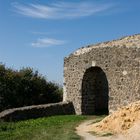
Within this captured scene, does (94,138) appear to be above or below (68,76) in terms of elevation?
below

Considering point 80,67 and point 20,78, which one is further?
point 20,78

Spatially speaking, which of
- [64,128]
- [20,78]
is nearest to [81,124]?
[64,128]

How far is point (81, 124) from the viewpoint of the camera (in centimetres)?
1477

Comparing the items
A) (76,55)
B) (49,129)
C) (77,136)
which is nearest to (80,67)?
(76,55)

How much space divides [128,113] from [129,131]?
4.28ft

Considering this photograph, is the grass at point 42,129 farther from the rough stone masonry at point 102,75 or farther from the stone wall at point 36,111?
the rough stone masonry at point 102,75

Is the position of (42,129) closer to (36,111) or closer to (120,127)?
(120,127)

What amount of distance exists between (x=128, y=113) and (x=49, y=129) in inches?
98.8

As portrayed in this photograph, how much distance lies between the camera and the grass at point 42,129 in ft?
40.0

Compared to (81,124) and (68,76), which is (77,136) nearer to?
(81,124)

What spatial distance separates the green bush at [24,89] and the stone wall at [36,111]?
3789 millimetres

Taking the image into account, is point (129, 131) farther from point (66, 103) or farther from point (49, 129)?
point (66, 103)

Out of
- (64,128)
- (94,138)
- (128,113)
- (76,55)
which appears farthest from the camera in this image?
(76,55)

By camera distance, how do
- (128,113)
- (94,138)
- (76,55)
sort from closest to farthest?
(94,138), (128,113), (76,55)
